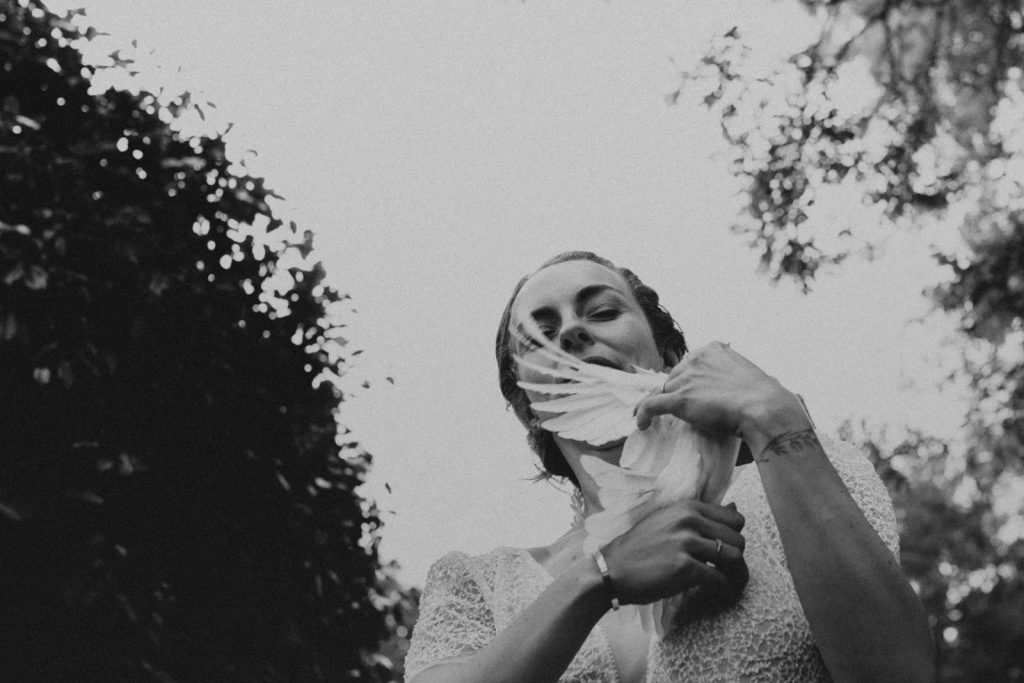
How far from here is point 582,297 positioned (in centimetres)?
222

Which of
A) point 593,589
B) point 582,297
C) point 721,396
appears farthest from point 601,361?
point 593,589

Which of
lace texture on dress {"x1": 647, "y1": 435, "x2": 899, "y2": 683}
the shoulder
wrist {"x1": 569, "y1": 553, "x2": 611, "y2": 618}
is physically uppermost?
the shoulder

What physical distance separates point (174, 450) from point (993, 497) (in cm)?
1030

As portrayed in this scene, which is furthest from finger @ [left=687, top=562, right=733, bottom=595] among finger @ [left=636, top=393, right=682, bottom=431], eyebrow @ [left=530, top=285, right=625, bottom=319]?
eyebrow @ [left=530, top=285, right=625, bottom=319]

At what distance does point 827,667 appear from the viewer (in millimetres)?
1559

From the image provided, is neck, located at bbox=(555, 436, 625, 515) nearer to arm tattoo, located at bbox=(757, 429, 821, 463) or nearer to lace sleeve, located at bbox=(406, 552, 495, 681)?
lace sleeve, located at bbox=(406, 552, 495, 681)

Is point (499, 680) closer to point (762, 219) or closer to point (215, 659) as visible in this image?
point (215, 659)

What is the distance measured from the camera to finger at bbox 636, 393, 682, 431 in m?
1.70

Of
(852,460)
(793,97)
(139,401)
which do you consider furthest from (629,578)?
(793,97)

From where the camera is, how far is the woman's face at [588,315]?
212 cm

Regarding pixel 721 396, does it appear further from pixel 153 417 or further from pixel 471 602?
pixel 153 417

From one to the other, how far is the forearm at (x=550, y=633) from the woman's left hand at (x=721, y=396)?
29 cm

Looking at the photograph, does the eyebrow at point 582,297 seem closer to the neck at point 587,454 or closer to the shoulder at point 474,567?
the neck at point 587,454

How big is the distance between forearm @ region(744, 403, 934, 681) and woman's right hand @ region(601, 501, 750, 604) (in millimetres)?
99
